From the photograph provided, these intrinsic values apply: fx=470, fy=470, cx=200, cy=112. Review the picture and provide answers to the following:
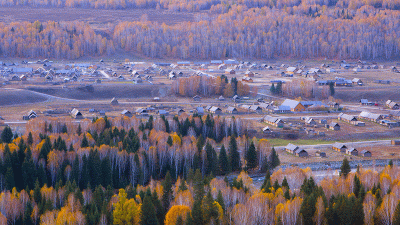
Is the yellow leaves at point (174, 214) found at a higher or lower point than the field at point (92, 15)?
lower

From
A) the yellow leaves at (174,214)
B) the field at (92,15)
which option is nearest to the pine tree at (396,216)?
the yellow leaves at (174,214)

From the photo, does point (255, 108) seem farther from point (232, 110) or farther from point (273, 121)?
point (273, 121)

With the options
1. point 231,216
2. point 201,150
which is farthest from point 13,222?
point 201,150

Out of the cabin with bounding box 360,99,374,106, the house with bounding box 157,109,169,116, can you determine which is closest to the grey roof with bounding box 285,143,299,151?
the house with bounding box 157,109,169,116

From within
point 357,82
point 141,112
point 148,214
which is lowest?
point 357,82

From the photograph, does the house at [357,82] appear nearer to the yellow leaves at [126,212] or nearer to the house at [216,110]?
the house at [216,110]

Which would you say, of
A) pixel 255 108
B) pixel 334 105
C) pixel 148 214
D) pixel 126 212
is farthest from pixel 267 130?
pixel 126 212
